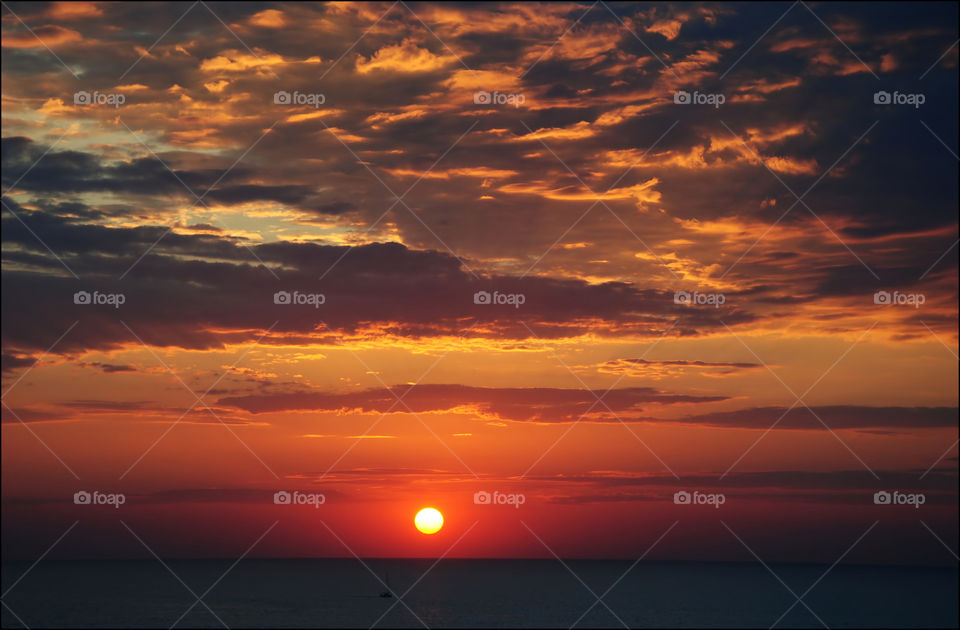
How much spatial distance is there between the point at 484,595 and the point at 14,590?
98605 mm

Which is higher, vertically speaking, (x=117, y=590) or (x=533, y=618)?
(x=117, y=590)

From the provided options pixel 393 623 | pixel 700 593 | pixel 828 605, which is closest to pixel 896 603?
pixel 828 605

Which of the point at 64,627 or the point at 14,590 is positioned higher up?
the point at 14,590

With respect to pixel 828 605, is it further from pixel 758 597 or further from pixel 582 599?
pixel 582 599

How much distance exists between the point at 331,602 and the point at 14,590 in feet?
250

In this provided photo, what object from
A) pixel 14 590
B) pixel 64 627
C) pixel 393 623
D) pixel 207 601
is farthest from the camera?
pixel 14 590

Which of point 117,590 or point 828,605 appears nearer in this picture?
point 828,605

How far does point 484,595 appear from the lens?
606 ft

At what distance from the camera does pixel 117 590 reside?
631 feet

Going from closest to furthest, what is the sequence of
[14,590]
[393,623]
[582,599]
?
[393,623] < [582,599] < [14,590]

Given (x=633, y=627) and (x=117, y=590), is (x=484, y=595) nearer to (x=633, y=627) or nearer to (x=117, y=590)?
(x=633, y=627)

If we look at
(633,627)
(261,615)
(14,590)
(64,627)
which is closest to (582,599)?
(633,627)

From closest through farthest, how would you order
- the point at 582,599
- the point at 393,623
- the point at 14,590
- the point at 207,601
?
the point at 393,623
the point at 207,601
the point at 582,599
the point at 14,590

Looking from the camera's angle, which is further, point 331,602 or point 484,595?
point 484,595
